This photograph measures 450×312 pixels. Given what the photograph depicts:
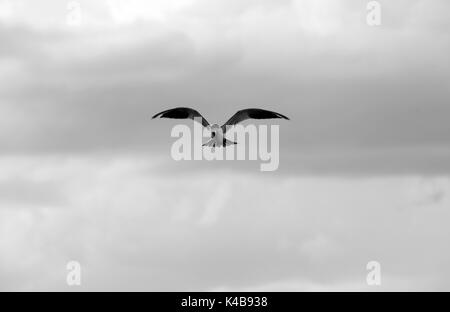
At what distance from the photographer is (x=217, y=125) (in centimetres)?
5128

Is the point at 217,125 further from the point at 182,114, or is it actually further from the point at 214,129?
the point at 182,114

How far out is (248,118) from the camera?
184 feet

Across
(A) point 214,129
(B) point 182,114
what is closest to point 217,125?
(A) point 214,129

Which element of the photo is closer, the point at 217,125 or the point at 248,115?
the point at 217,125

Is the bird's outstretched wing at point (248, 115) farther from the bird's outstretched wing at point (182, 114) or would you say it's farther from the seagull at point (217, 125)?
the bird's outstretched wing at point (182, 114)

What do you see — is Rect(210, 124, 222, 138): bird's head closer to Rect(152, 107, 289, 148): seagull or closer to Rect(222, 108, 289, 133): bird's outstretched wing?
Rect(152, 107, 289, 148): seagull

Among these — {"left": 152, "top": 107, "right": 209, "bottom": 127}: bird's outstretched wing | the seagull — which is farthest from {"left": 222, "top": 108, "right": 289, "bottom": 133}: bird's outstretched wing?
{"left": 152, "top": 107, "right": 209, "bottom": 127}: bird's outstretched wing

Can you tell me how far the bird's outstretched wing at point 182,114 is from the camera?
172 feet

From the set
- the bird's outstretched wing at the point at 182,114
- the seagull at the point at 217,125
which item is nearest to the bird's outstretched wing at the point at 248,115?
the seagull at the point at 217,125

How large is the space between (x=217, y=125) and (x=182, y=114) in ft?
10.3

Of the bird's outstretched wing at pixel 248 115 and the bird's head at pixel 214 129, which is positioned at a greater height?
the bird's outstretched wing at pixel 248 115
